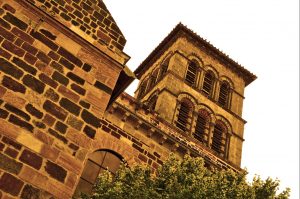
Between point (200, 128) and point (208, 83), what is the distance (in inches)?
169

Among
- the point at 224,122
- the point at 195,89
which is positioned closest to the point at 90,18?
the point at 195,89

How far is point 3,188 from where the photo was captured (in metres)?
4.82

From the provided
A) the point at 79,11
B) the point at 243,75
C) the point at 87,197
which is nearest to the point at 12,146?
the point at 79,11

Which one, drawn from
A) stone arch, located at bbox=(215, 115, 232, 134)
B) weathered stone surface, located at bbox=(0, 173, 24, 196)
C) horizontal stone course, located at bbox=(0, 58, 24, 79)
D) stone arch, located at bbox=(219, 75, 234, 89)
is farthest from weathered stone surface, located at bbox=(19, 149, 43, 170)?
stone arch, located at bbox=(219, 75, 234, 89)

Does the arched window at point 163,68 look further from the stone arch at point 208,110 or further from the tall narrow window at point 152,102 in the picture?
the stone arch at point 208,110

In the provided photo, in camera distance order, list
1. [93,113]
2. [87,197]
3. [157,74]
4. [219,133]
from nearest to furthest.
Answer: [93,113]
[87,197]
[219,133]
[157,74]

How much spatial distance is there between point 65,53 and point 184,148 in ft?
31.4

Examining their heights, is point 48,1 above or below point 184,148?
below

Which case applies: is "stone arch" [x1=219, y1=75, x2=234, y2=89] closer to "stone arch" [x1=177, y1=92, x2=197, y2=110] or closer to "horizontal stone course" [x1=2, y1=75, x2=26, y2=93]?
"stone arch" [x1=177, y1=92, x2=197, y2=110]

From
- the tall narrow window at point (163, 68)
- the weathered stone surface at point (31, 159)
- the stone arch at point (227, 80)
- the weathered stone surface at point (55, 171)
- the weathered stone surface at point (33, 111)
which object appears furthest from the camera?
the stone arch at point (227, 80)

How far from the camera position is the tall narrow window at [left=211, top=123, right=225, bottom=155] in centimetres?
2052

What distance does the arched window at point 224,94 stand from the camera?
23.7 m

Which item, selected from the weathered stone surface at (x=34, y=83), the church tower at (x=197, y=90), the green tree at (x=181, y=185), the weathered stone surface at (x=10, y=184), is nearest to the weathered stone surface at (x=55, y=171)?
the weathered stone surface at (x=10, y=184)

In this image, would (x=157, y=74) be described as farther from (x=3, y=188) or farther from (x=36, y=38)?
(x=3, y=188)
